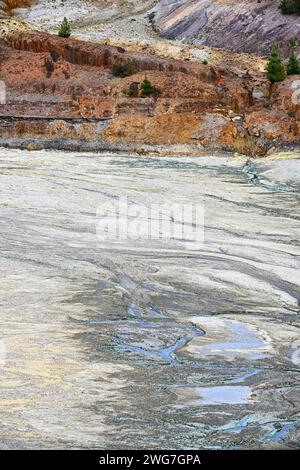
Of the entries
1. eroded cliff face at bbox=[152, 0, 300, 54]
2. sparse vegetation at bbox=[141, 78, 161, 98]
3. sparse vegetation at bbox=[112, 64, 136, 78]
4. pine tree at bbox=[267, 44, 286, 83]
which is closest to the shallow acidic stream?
sparse vegetation at bbox=[141, 78, 161, 98]

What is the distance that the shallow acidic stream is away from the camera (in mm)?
15031

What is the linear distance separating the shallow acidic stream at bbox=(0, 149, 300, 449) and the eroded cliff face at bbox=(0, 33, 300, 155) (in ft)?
32.6

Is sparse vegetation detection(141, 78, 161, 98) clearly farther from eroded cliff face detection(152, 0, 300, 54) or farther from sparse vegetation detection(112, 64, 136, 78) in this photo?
eroded cliff face detection(152, 0, 300, 54)

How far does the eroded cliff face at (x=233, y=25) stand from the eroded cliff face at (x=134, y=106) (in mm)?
15374

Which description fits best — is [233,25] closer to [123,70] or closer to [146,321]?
[123,70]

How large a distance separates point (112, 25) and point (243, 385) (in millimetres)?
62532

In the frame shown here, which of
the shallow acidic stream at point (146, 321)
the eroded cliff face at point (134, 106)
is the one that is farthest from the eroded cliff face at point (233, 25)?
the shallow acidic stream at point (146, 321)

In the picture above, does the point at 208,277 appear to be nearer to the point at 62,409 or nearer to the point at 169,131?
the point at 62,409

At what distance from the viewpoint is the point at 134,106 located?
50062 millimetres

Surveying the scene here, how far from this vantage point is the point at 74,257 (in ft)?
88.1

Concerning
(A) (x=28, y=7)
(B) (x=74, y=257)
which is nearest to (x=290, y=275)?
(B) (x=74, y=257)

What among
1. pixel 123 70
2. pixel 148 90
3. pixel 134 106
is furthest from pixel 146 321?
pixel 123 70

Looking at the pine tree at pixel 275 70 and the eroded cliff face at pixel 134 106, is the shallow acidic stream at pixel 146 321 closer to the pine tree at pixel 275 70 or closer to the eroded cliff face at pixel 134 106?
the eroded cliff face at pixel 134 106

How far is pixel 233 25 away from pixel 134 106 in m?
25.6
